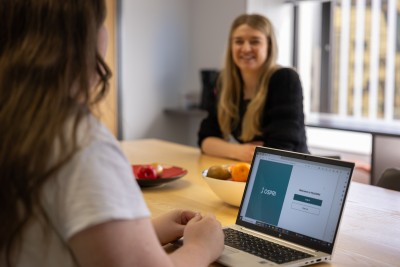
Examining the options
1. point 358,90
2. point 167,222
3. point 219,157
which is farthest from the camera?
point 358,90

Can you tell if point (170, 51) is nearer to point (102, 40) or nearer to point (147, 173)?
point (147, 173)

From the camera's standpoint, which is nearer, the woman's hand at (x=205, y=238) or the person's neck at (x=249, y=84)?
the woman's hand at (x=205, y=238)

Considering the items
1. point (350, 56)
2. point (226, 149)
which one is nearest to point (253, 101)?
point (226, 149)

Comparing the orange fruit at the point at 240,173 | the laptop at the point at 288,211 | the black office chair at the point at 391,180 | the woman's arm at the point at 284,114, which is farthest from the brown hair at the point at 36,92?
the woman's arm at the point at 284,114

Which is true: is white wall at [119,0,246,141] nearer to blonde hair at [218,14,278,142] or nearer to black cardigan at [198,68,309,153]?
blonde hair at [218,14,278,142]

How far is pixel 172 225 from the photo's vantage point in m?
1.35

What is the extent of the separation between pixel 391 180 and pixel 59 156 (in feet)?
Result: 5.15

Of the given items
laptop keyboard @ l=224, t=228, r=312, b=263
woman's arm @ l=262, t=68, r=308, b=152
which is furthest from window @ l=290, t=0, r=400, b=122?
laptop keyboard @ l=224, t=228, r=312, b=263

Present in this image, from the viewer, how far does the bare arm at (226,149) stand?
8.02ft

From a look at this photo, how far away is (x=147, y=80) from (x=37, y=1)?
3.82 m

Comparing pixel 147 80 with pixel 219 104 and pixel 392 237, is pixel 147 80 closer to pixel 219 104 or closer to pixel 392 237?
pixel 219 104

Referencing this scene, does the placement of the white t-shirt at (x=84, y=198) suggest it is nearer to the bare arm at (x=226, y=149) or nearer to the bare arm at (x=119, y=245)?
the bare arm at (x=119, y=245)

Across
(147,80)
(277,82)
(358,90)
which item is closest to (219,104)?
(277,82)

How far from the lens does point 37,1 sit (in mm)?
878
